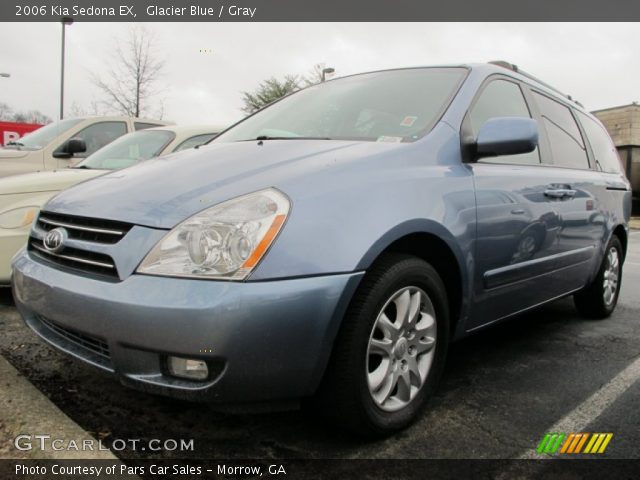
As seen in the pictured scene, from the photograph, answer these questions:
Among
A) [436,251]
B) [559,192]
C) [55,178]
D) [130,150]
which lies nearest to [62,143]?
[130,150]

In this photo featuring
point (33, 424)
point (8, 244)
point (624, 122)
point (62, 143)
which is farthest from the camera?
point (624, 122)

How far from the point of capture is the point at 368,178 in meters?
1.92

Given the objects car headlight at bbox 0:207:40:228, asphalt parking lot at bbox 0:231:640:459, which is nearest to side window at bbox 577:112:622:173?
asphalt parking lot at bbox 0:231:640:459

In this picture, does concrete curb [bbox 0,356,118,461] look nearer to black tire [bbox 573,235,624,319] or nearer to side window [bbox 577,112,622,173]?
black tire [bbox 573,235,624,319]

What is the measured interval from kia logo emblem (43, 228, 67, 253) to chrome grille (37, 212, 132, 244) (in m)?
0.02

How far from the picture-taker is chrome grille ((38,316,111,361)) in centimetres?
173

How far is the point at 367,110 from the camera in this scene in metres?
2.68

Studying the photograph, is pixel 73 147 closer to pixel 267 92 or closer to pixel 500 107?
pixel 500 107

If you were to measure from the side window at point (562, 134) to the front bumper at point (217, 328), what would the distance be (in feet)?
7.06

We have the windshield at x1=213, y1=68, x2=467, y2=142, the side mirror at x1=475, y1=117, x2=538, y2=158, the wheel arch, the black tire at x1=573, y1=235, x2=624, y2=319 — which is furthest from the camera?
the black tire at x1=573, y1=235, x2=624, y2=319

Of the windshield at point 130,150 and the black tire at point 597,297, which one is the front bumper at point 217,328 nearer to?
the black tire at point 597,297

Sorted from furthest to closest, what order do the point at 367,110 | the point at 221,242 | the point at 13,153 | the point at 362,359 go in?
the point at 13,153 < the point at 367,110 < the point at 362,359 < the point at 221,242

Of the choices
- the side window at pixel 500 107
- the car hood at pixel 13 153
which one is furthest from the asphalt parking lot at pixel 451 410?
the car hood at pixel 13 153

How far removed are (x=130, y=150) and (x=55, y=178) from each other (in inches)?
40.6
